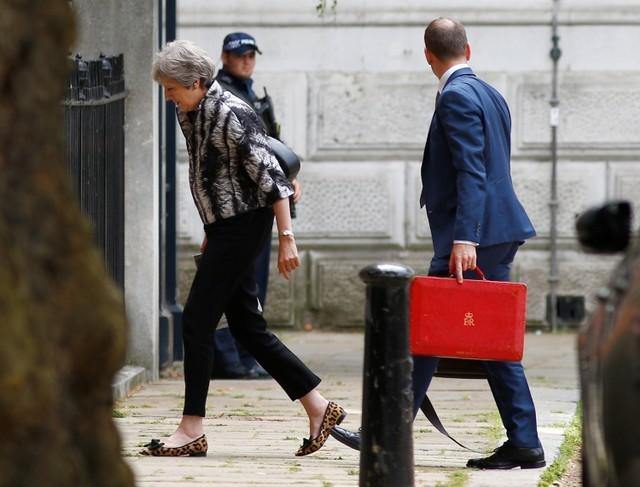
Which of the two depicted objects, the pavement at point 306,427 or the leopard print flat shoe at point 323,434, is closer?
the pavement at point 306,427

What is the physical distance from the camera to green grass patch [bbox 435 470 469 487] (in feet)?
19.9

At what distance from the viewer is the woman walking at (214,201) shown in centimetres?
672

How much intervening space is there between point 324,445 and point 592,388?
3.40m

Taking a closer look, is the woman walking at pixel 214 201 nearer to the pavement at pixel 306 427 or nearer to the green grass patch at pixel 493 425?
the pavement at pixel 306 427

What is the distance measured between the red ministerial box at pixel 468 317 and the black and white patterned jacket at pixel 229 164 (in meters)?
0.82

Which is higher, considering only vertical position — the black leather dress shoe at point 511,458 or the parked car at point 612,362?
the parked car at point 612,362

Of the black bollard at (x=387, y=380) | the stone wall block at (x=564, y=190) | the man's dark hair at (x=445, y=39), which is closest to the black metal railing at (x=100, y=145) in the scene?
the man's dark hair at (x=445, y=39)

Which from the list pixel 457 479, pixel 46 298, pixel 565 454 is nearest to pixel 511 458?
pixel 457 479

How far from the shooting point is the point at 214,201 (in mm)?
6723

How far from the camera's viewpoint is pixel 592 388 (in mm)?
4078

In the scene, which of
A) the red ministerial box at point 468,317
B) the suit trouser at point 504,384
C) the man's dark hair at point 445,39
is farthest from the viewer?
the man's dark hair at point 445,39

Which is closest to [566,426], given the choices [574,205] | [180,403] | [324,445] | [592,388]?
[324,445]

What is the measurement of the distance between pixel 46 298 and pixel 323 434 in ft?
12.2

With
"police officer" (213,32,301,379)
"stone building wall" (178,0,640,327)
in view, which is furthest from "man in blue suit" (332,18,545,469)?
"stone building wall" (178,0,640,327)
